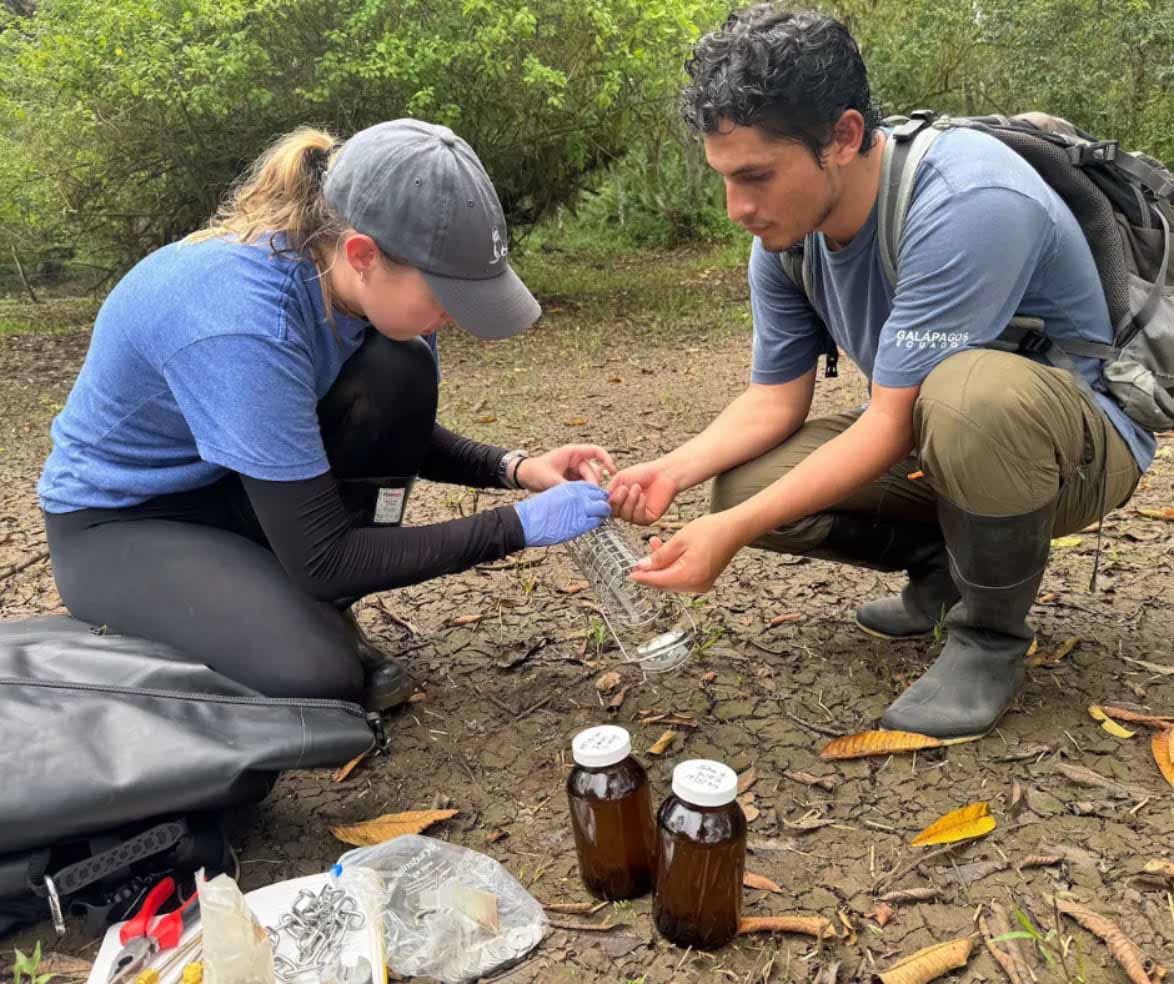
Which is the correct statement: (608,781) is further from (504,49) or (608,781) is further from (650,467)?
(504,49)

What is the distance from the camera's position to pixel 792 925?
1.81 meters

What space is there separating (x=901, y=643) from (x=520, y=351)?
19.2ft

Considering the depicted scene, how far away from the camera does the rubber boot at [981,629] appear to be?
2150 millimetres

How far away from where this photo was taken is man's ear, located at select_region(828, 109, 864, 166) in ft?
6.79

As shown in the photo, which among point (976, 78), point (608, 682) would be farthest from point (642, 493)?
point (976, 78)

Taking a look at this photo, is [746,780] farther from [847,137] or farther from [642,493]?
[847,137]

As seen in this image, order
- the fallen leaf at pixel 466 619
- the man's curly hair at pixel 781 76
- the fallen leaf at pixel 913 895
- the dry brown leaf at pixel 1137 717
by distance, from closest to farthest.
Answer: the fallen leaf at pixel 913 895 → the man's curly hair at pixel 781 76 → the dry brown leaf at pixel 1137 717 → the fallen leaf at pixel 466 619

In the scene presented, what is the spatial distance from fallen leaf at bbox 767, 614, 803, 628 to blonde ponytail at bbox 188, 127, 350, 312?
1.62 metres

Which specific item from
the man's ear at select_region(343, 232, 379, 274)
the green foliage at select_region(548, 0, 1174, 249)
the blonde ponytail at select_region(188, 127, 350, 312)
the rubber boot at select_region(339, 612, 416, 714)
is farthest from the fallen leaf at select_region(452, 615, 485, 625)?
the green foliage at select_region(548, 0, 1174, 249)

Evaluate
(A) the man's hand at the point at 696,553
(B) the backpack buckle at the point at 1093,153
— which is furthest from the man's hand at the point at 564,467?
(B) the backpack buckle at the point at 1093,153

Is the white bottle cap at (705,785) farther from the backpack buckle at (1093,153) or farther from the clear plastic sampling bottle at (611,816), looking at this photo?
the backpack buckle at (1093,153)

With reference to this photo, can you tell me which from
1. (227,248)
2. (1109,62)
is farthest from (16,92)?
(1109,62)

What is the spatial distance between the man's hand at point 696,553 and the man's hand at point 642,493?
1.18ft

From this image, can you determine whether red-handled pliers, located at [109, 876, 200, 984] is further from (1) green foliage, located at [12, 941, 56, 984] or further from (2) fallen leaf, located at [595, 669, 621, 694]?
(2) fallen leaf, located at [595, 669, 621, 694]
